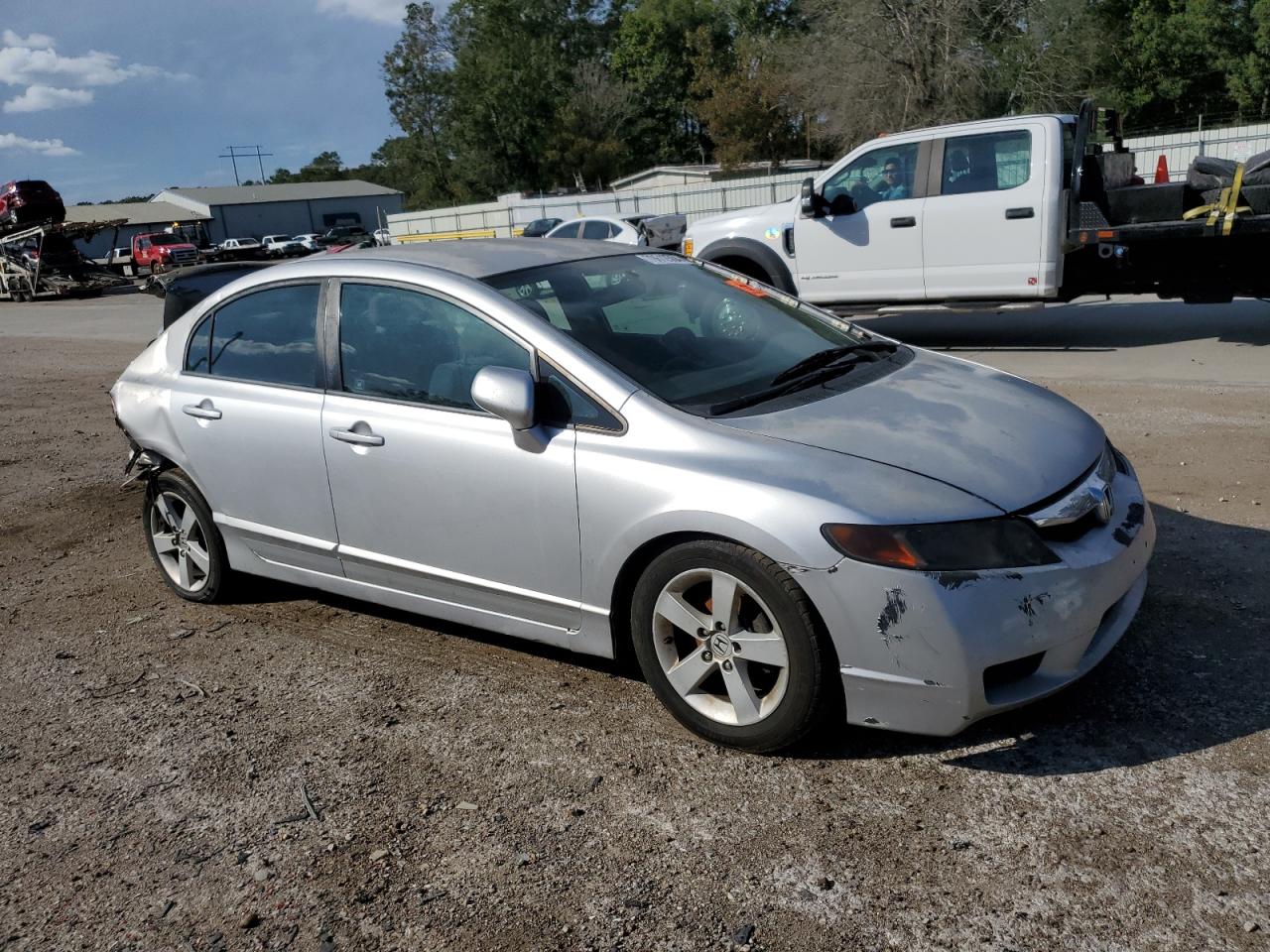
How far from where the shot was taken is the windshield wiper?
12.5 feet

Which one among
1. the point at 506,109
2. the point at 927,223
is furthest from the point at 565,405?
the point at 506,109

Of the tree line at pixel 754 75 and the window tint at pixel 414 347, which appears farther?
the tree line at pixel 754 75

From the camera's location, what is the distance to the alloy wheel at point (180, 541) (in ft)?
15.9

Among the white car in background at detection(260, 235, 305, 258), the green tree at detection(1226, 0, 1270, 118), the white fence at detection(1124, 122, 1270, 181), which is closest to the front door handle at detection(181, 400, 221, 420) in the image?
the white fence at detection(1124, 122, 1270, 181)

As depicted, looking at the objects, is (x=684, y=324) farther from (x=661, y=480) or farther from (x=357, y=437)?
(x=357, y=437)

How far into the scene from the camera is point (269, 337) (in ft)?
14.7

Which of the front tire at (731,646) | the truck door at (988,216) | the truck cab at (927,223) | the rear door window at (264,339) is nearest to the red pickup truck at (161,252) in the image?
the truck cab at (927,223)

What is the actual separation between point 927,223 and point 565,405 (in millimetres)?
7606

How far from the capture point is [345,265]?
4262mm

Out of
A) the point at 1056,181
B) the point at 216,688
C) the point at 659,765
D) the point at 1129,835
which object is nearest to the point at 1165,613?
the point at 1129,835

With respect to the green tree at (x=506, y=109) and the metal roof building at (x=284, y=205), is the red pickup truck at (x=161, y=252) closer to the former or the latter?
the green tree at (x=506, y=109)

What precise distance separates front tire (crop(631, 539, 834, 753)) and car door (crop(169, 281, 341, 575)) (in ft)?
4.97

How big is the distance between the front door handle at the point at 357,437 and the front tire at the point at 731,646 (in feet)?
3.90

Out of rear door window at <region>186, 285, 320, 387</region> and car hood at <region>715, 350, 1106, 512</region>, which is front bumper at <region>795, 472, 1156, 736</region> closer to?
car hood at <region>715, 350, 1106, 512</region>
